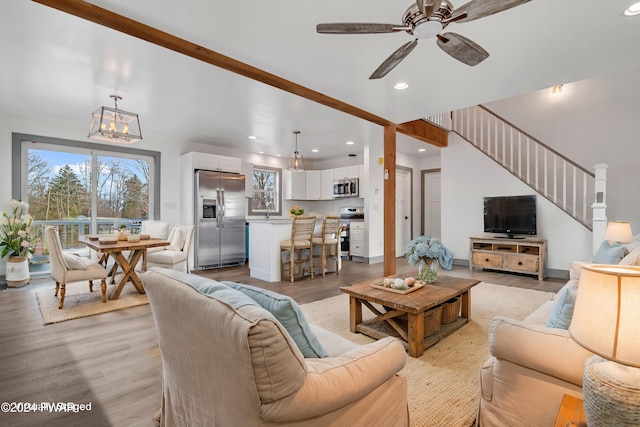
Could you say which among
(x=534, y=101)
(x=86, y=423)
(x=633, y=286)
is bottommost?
(x=86, y=423)

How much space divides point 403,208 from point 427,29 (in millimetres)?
6100

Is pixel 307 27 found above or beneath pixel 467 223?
above

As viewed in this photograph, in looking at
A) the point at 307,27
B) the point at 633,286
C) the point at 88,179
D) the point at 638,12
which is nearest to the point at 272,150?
the point at 88,179

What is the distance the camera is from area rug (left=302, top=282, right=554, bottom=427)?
166 centimetres

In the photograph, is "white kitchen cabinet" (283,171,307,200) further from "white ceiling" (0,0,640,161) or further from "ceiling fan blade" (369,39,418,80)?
"ceiling fan blade" (369,39,418,80)

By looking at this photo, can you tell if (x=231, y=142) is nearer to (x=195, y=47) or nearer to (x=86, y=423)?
(x=195, y=47)

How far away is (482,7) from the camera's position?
67.5 inches

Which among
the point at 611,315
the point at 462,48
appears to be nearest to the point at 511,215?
the point at 462,48

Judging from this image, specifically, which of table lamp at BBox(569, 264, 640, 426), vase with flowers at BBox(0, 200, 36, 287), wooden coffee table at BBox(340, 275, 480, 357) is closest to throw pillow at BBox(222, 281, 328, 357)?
table lamp at BBox(569, 264, 640, 426)

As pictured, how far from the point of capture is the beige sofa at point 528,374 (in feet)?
3.96

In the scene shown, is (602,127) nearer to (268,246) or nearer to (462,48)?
(462,48)

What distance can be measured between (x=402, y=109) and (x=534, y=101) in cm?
357

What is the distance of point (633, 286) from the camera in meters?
0.80

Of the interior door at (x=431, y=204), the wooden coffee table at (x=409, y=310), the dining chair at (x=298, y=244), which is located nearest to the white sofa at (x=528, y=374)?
the wooden coffee table at (x=409, y=310)
